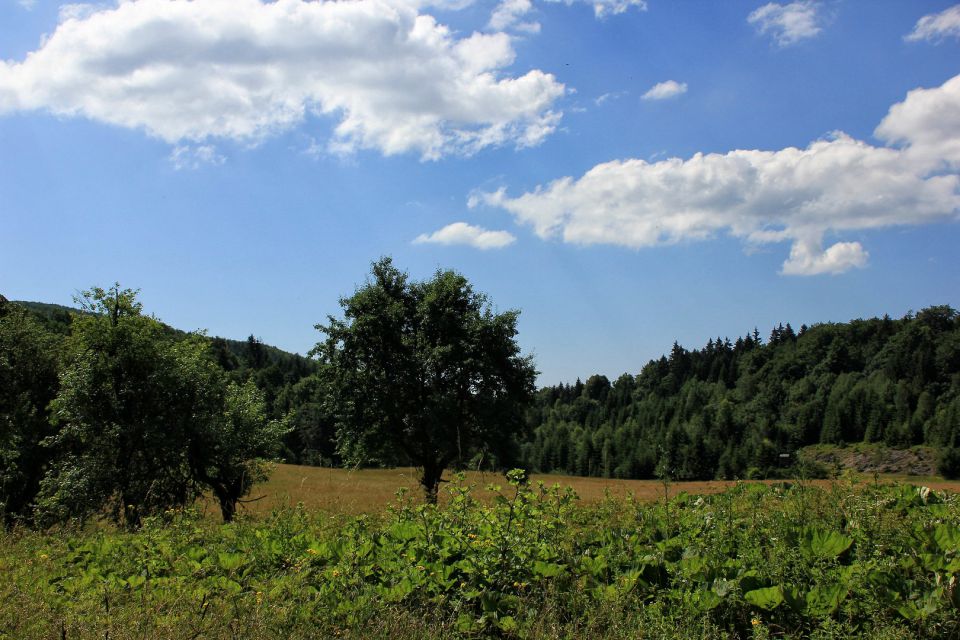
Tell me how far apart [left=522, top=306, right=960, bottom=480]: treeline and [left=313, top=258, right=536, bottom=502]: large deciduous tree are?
78.8 meters

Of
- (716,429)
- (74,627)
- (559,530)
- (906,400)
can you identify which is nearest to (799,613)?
(559,530)

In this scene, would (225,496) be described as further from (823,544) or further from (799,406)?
(799,406)

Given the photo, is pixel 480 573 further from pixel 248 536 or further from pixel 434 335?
pixel 434 335

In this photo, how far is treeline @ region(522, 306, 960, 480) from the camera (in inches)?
4875

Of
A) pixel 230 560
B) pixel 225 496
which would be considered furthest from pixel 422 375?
pixel 230 560

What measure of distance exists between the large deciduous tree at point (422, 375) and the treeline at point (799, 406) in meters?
78.8

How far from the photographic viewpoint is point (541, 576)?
494cm

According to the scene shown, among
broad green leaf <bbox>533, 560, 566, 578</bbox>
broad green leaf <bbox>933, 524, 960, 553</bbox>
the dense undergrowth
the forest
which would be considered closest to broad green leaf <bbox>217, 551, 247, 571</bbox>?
the dense undergrowth

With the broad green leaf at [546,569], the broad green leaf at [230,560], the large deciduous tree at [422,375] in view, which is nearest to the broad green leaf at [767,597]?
the broad green leaf at [546,569]

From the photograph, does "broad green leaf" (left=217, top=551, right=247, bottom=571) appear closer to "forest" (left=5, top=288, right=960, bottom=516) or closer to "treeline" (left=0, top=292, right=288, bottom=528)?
"treeline" (left=0, top=292, right=288, bottom=528)

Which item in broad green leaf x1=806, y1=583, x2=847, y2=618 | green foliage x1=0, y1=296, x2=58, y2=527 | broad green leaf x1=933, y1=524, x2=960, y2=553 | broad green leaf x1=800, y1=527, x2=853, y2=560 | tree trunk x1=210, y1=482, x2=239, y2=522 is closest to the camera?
broad green leaf x1=806, y1=583, x2=847, y2=618

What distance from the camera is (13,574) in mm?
6035

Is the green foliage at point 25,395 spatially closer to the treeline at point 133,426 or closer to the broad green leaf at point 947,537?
the treeline at point 133,426

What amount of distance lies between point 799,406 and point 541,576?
169970 millimetres
